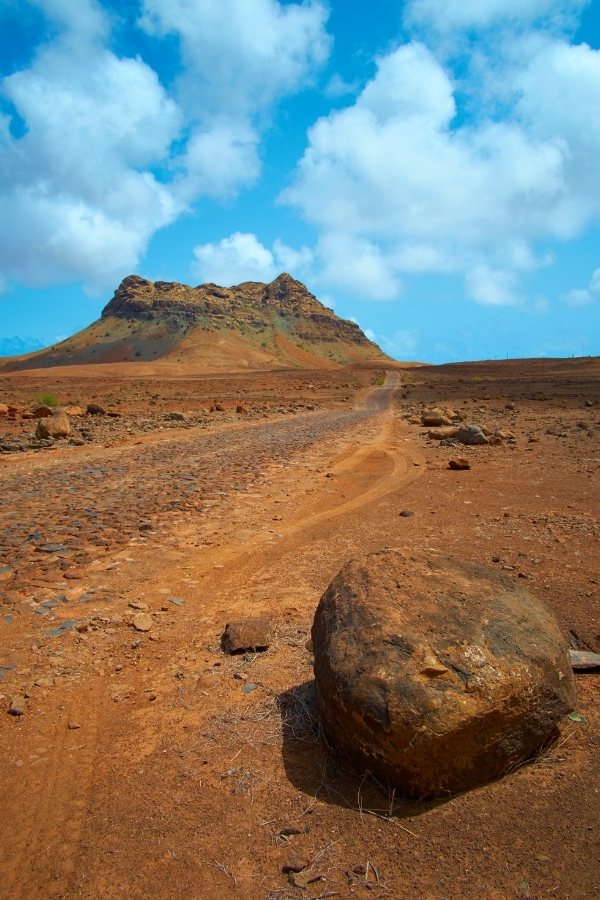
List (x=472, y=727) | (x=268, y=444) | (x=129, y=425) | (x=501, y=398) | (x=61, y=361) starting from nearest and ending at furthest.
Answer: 1. (x=472, y=727)
2. (x=268, y=444)
3. (x=129, y=425)
4. (x=501, y=398)
5. (x=61, y=361)

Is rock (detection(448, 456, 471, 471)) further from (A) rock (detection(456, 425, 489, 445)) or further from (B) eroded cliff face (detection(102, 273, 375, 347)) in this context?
(B) eroded cliff face (detection(102, 273, 375, 347))

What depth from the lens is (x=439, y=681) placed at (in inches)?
122

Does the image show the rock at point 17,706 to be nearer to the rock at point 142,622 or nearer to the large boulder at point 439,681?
the rock at point 142,622

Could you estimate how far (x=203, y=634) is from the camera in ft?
16.2

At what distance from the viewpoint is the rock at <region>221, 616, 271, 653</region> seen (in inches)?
182

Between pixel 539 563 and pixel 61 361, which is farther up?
pixel 61 361

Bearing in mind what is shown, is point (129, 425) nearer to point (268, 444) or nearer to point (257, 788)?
point (268, 444)

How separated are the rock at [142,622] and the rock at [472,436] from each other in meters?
11.9

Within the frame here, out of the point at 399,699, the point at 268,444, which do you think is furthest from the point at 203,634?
the point at 268,444

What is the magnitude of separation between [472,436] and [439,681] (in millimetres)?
12914

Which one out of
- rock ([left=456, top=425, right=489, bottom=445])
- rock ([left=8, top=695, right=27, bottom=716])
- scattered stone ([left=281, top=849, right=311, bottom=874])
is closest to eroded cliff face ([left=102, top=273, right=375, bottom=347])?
rock ([left=456, top=425, right=489, bottom=445])

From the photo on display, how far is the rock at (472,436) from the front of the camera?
15.1 metres

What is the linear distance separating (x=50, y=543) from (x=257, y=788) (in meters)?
4.68

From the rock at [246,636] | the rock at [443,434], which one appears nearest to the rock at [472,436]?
the rock at [443,434]
